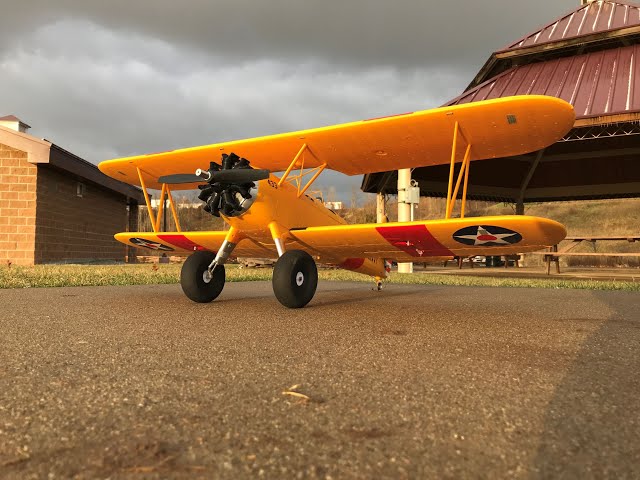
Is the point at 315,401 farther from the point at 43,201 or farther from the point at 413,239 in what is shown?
the point at 43,201

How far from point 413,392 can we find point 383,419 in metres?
0.40

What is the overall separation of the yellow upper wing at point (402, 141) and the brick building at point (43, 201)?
868 cm

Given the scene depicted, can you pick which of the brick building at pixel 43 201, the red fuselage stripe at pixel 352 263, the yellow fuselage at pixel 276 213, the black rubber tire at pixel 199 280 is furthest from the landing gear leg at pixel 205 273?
the brick building at pixel 43 201

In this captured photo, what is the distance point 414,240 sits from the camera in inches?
208

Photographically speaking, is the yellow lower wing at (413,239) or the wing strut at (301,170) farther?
the wing strut at (301,170)

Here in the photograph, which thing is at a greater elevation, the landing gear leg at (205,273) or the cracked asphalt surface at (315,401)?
the landing gear leg at (205,273)

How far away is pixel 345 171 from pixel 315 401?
5527 millimetres

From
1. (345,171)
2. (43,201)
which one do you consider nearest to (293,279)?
(345,171)

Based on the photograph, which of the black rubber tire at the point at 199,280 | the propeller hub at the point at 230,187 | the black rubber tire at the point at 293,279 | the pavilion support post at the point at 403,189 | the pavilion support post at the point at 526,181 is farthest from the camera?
the pavilion support post at the point at 526,181

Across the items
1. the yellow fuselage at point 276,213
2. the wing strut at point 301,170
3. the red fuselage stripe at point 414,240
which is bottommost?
the red fuselage stripe at point 414,240

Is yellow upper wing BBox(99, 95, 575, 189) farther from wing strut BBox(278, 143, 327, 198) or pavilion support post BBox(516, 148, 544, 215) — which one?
pavilion support post BBox(516, 148, 544, 215)

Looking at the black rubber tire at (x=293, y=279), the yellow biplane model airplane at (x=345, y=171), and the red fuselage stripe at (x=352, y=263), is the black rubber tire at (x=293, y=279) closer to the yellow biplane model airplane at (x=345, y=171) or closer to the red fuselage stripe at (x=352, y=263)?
the yellow biplane model airplane at (x=345, y=171)

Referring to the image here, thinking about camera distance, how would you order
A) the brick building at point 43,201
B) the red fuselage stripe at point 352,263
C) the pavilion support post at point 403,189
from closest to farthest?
the red fuselage stripe at point 352,263 < the brick building at point 43,201 < the pavilion support post at point 403,189

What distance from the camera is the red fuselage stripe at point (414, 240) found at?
4.95 m
